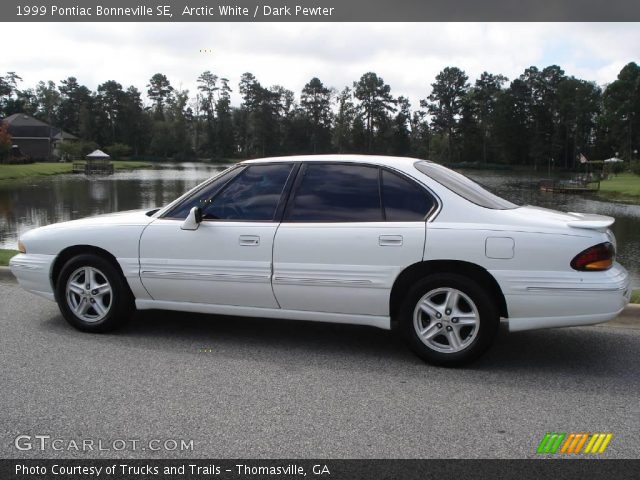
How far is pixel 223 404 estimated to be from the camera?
389 centimetres

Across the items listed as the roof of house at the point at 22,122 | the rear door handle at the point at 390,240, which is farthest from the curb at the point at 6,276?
the roof of house at the point at 22,122

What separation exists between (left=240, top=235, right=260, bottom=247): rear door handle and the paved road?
0.88 meters

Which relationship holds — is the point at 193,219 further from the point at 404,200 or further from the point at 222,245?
the point at 404,200

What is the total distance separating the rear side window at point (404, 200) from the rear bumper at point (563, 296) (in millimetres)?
745

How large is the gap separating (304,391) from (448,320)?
1.22 m

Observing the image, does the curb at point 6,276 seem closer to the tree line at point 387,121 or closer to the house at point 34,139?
the tree line at point 387,121

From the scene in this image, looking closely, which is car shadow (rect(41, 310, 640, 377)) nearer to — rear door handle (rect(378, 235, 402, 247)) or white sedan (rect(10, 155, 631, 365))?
white sedan (rect(10, 155, 631, 365))

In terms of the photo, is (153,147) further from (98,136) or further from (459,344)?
(459,344)

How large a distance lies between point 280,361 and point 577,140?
104368 millimetres

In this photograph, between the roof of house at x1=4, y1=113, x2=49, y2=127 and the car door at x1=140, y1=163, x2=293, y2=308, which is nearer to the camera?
the car door at x1=140, y1=163, x2=293, y2=308

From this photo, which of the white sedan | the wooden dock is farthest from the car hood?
the wooden dock

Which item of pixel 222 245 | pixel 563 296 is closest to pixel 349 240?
pixel 222 245

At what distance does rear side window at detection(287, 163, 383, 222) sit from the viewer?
4.86 m

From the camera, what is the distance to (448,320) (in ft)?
14.9
